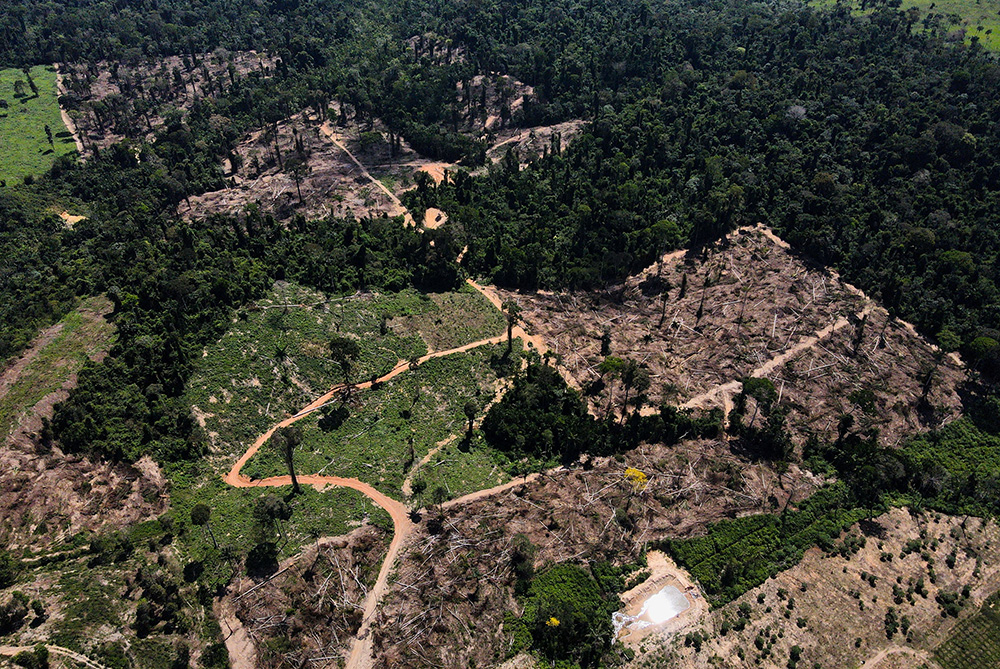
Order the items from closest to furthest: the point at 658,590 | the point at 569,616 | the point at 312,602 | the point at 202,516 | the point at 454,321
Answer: the point at 312,602, the point at 569,616, the point at 202,516, the point at 658,590, the point at 454,321

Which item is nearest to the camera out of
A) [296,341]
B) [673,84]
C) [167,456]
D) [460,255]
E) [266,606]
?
[266,606]

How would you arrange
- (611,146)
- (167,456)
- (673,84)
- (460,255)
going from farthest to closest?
→ (673,84) < (611,146) < (460,255) < (167,456)

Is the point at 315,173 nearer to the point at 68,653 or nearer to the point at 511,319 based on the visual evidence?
the point at 511,319

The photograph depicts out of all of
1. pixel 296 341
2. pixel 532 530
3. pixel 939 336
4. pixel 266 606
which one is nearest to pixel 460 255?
pixel 296 341

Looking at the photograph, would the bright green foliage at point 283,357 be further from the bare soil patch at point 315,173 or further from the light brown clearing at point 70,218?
the light brown clearing at point 70,218

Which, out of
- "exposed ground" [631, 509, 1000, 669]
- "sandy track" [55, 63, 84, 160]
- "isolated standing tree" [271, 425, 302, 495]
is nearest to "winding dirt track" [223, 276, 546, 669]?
"isolated standing tree" [271, 425, 302, 495]

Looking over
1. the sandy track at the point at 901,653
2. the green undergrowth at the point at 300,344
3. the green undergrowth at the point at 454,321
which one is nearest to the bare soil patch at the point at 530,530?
the sandy track at the point at 901,653

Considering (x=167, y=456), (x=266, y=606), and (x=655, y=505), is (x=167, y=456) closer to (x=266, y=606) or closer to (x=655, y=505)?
(x=266, y=606)

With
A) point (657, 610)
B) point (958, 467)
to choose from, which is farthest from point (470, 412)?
point (958, 467)
